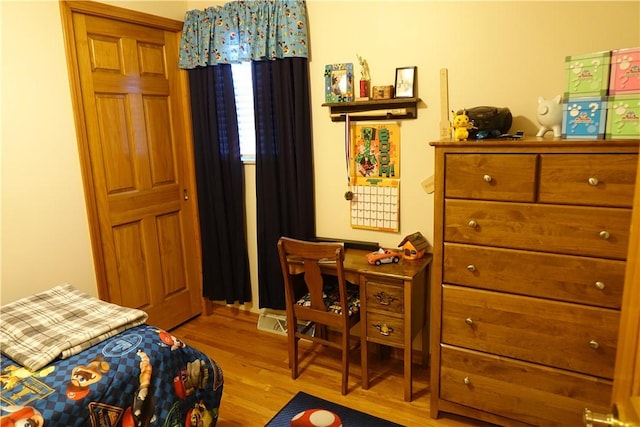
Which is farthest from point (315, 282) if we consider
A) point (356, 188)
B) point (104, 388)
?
point (104, 388)

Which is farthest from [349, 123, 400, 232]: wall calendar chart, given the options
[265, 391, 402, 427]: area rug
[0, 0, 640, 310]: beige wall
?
[265, 391, 402, 427]: area rug

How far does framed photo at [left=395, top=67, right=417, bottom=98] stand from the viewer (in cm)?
250

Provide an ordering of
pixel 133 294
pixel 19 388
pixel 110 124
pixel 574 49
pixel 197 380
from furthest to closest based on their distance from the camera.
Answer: pixel 133 294, pixel 110 124, pixel 574 49, pixel 197 380, pixel 19 388

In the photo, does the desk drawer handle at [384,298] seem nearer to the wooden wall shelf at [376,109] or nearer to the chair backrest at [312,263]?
the chair backrest at [312,263]

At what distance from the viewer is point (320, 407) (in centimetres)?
240

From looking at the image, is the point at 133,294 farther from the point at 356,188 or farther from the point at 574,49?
the point at 574,49

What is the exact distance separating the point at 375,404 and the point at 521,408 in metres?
0.76

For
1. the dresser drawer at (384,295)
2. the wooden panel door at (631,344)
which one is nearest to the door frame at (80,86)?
the dresser drawer at (384,295)

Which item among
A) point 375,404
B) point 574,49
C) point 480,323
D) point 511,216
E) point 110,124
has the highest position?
point 574,49

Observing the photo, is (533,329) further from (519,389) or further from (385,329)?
(385,329)

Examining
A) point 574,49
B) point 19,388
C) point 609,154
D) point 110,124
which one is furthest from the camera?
point 110,124

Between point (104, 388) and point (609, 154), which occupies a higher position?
point (609, 154)

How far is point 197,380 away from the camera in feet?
6.36

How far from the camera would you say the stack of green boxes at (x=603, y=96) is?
1.68m
